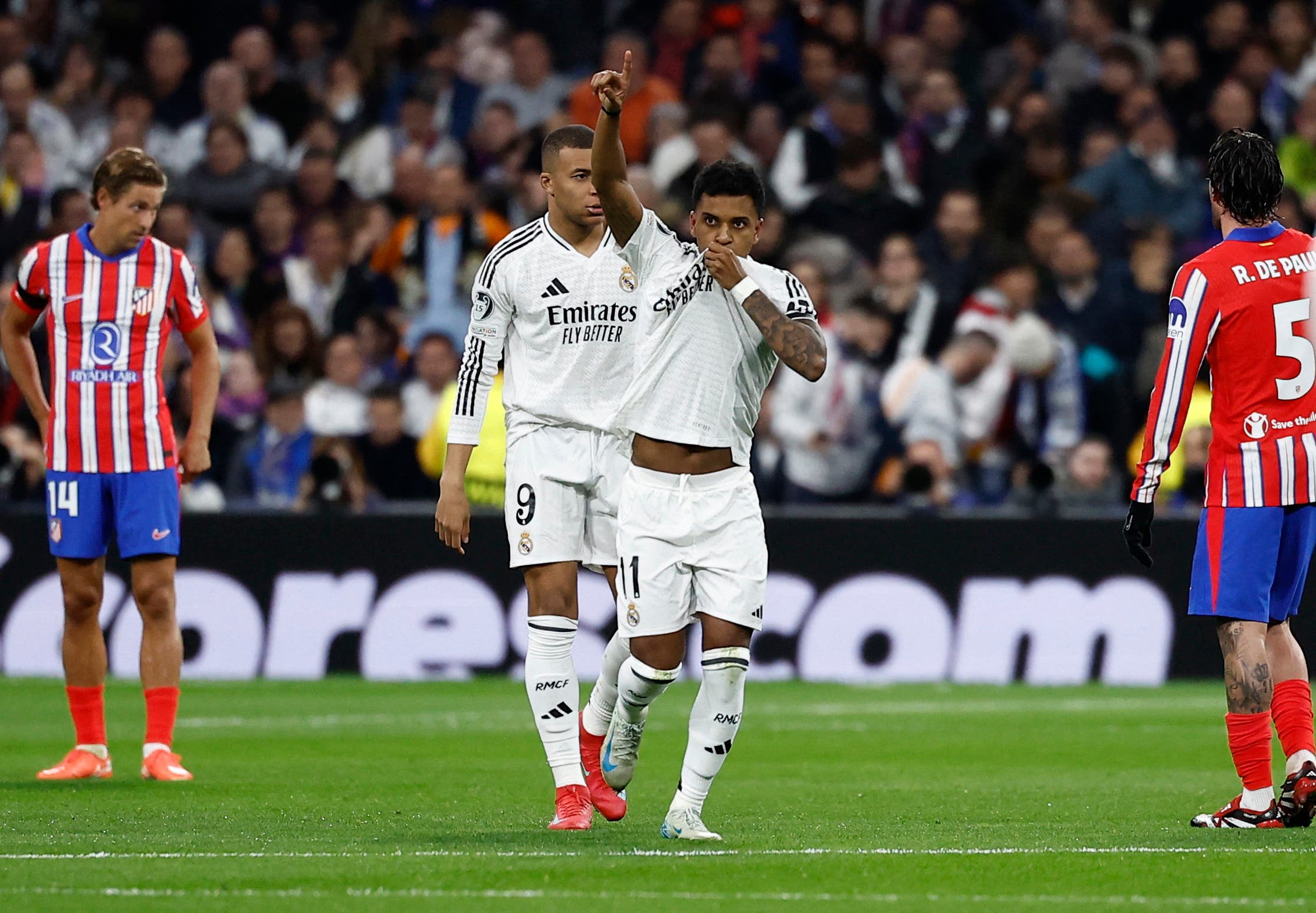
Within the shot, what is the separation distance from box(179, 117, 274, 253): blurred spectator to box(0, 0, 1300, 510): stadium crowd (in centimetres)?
3

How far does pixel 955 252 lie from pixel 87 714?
9.54 metres

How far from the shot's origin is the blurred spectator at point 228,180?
61.0 feet

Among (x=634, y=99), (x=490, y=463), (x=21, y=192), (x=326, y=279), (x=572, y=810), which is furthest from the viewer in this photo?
(x=634, y=99)

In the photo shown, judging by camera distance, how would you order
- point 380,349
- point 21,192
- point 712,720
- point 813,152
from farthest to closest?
1. point 813,152
2. point 21,192
3. point 380,349
4. point 712,720

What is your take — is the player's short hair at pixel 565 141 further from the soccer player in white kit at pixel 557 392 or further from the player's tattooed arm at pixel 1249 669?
the player's tattooed arm at pixel 1249 669

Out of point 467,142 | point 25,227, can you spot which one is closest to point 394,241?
point 467,142

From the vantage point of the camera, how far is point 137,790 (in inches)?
351

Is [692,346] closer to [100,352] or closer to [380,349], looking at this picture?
[100,352]

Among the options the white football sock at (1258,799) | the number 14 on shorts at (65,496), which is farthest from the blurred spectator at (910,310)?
the white football sock at (1258,799)

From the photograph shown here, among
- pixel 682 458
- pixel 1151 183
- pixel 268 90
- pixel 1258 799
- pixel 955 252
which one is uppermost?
pixel 268 90

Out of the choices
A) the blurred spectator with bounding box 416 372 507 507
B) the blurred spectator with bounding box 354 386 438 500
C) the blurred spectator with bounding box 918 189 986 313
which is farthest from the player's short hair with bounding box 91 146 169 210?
the blurred spectator with bounding box 918 189 986 313

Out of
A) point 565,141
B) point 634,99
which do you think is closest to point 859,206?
point 634,99

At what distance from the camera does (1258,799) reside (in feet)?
24.9

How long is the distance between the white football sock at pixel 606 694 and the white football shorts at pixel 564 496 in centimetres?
35
